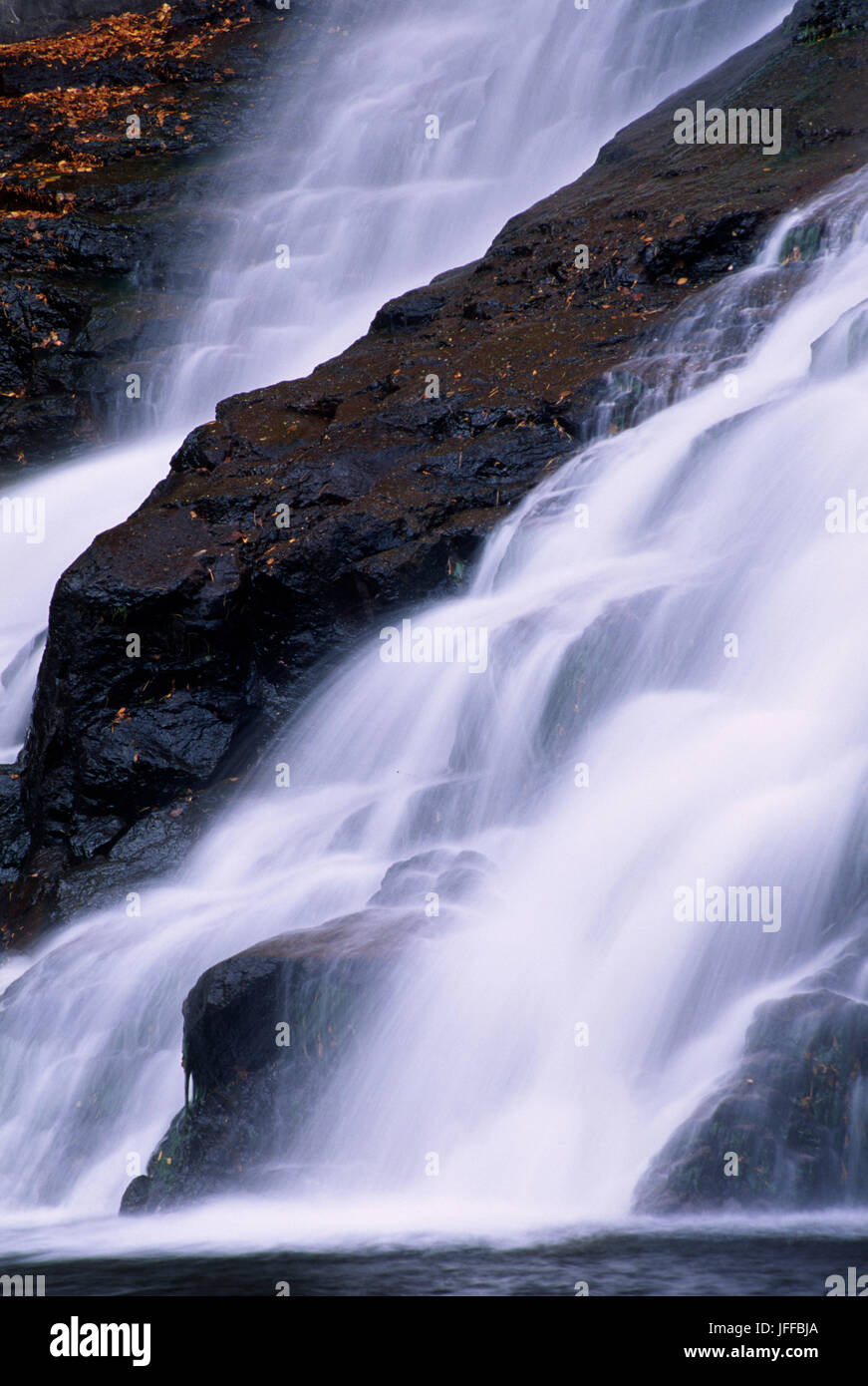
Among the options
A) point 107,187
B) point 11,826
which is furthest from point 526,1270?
point 107,187

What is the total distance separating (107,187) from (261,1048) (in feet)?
50.6

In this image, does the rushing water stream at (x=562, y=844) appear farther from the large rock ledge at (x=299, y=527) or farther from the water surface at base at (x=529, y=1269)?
the large rock ledge at (x=299, y=527)

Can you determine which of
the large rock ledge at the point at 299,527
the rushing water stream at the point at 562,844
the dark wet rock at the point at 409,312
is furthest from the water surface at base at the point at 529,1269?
the dark wet rock at the point at 409,312

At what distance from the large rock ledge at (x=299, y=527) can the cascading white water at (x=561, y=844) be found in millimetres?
390

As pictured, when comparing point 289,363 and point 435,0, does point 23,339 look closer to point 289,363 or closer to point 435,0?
point 289,363

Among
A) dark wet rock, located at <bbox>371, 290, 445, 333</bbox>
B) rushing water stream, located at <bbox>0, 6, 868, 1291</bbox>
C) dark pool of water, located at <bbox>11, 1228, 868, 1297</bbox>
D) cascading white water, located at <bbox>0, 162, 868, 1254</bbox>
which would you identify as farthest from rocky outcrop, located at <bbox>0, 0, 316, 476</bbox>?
dark pool of water, located at <bbox>11, 1228, 868, 1297</bbox>

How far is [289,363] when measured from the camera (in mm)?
14867

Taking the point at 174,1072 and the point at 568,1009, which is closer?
the point at 568,1009

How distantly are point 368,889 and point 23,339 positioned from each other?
37.8ft

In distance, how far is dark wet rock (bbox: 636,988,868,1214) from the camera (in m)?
4.56

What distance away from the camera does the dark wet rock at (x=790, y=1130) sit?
15.0 feet

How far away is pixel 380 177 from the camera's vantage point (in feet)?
58.7

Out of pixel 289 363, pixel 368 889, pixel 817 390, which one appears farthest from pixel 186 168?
pixel 368 889

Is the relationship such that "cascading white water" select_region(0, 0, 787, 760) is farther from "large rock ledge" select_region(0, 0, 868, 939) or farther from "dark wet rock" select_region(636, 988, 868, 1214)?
"dark wet rock" select_region(636, 988, 868, 1214)
